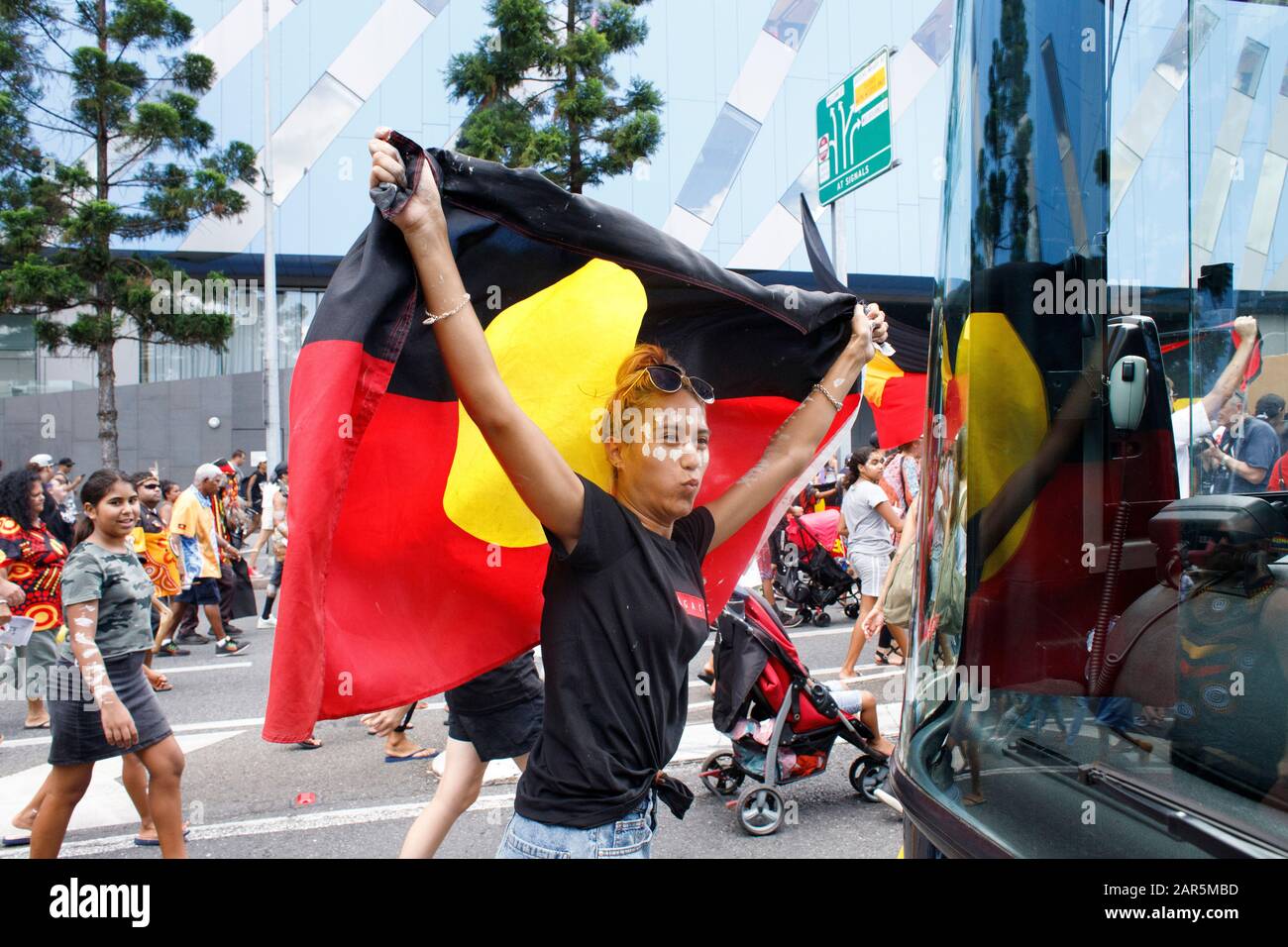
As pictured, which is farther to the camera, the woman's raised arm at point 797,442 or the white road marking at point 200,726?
the white road marking at point 200,726

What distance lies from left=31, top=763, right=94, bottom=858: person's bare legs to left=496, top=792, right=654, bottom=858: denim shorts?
2.78 meters

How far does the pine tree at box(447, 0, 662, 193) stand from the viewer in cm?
1498

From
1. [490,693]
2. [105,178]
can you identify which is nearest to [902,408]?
[490,693]

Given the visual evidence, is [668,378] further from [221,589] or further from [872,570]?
[221,589]

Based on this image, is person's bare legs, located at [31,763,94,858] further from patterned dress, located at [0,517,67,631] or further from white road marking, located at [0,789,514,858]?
patterned dress, located at [0,517,67,631]

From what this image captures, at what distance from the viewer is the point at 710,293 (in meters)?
2.53

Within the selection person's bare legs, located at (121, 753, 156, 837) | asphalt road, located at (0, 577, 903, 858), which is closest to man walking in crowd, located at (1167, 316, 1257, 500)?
asphalt road, located at (0, 577, 903, 858)

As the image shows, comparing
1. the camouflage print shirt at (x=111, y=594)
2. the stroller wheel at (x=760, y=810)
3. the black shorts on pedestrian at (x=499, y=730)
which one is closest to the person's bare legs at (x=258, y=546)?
the camouflage print shirt at (x=111, y=594)

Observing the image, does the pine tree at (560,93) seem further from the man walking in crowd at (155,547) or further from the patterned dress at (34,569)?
the patterned dress at (34,569)

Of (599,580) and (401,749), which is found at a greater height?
(599,580)

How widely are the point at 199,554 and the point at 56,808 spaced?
5.83 meters

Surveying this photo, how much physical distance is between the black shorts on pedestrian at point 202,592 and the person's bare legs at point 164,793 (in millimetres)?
6045

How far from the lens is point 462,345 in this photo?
1.75 metres

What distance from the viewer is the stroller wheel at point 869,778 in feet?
15.8
